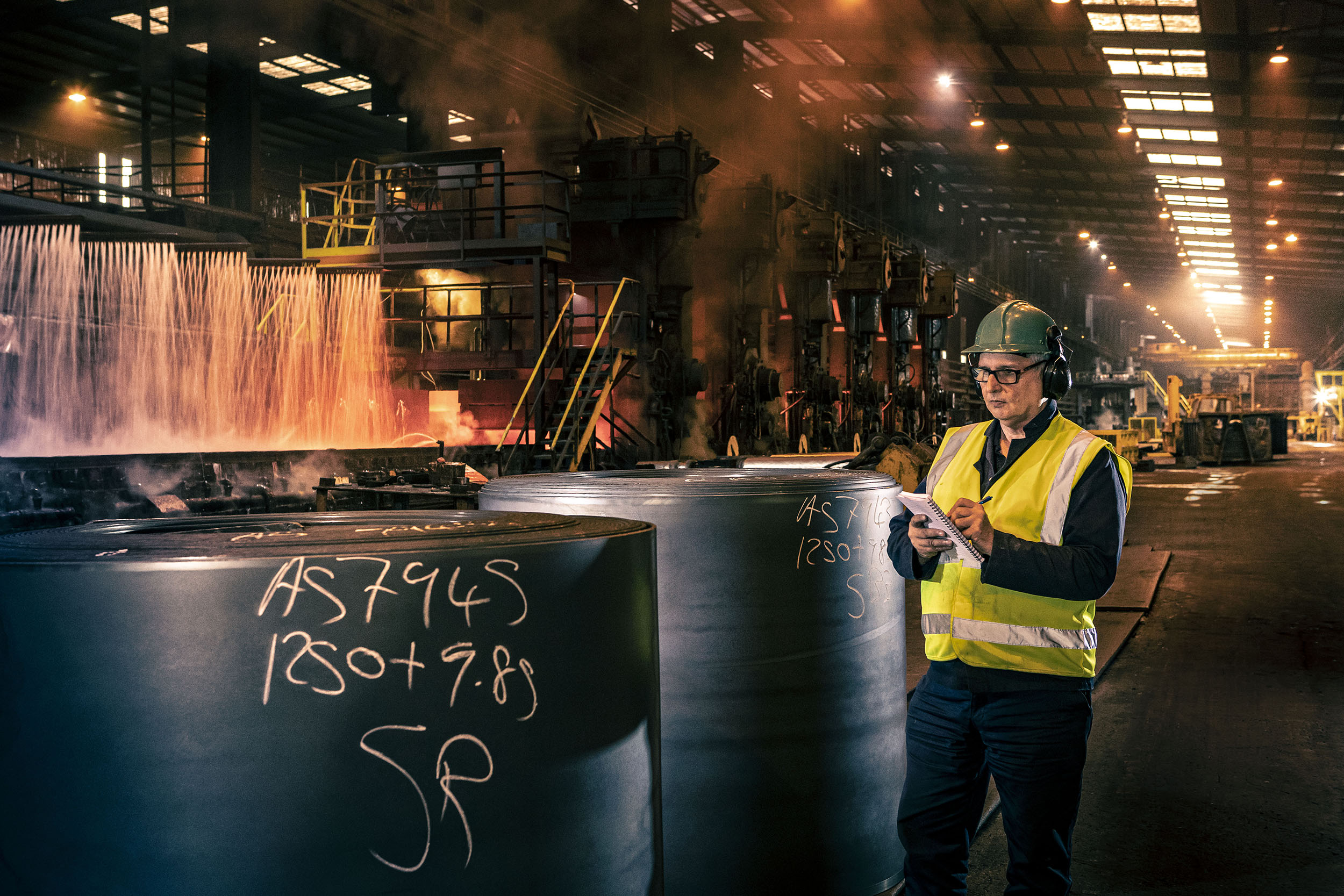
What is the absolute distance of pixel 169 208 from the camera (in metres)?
18.4

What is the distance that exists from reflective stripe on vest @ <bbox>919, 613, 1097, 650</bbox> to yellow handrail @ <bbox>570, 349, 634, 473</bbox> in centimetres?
837

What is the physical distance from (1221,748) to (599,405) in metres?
7.98

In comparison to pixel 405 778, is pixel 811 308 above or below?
above

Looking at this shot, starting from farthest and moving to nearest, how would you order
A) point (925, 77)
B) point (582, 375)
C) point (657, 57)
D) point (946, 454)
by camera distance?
point (925, 77)
point (657, 57)
point (582, 375)
point (946, 454)

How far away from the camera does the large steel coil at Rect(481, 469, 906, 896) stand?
2.82m

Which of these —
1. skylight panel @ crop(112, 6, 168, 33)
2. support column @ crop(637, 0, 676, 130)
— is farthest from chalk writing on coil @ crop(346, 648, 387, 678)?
skylight panel @ crop(112, 6, 168, 33)

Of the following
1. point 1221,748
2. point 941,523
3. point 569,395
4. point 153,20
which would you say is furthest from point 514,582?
point 153,20

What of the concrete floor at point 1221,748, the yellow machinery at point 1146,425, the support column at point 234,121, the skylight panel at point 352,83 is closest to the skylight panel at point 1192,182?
the yellow machinery at point 1146,425

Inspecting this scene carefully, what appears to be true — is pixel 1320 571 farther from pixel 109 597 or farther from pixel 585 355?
pixel 109 597

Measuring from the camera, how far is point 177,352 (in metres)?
13.0

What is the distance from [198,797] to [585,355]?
1140cm

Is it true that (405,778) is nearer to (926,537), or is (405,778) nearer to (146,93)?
(926,537)

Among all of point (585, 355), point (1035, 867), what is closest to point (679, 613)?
point (1035, 867)

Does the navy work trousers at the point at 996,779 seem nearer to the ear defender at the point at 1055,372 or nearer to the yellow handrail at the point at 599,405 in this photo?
the ear defender at the point at 1055,372
